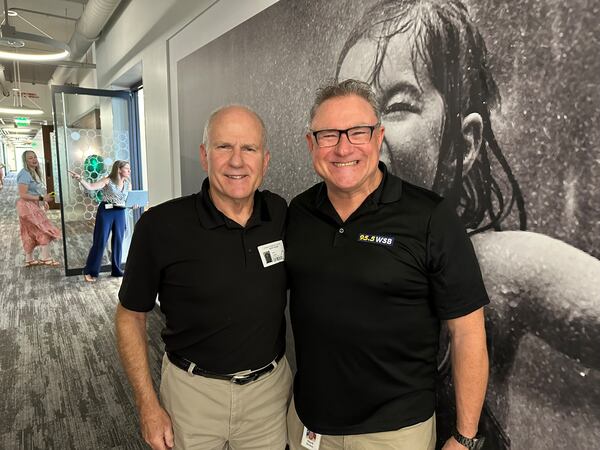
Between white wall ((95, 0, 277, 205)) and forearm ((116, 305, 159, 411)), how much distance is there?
66.4 inches

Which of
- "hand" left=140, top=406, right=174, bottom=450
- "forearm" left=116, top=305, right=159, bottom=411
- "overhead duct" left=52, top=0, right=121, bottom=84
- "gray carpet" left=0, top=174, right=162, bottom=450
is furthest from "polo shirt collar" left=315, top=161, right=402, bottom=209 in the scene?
"overhead duct" left=52, top=0, right=121, bottom=84

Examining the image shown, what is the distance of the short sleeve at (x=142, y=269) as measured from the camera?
1.32 m

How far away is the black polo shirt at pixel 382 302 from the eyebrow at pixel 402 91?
0.32m

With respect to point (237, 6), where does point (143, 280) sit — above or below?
below

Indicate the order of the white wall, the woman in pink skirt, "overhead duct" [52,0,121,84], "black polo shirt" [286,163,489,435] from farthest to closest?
the woman in pink skirt
"overhead duct" [52,0,121,84]
the white wall
"black polo shirt" [286,163,489,435]

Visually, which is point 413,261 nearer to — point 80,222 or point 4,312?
point 4,312

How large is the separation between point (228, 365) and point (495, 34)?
1.24m

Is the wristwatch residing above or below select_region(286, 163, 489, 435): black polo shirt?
below

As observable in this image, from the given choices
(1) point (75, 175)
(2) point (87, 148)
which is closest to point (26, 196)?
(1) point (75, 175)

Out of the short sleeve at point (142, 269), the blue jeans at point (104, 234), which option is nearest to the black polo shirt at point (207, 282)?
the short sleeve at point (142, 269)

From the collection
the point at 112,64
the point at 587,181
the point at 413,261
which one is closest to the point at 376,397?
the point at 413,261

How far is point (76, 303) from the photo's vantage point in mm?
4820

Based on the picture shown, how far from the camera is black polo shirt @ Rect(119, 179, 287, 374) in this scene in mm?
1312

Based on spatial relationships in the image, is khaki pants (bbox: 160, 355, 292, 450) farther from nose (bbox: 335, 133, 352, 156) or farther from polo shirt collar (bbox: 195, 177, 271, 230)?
nose (bbox: 335, 133, 352, 156)
